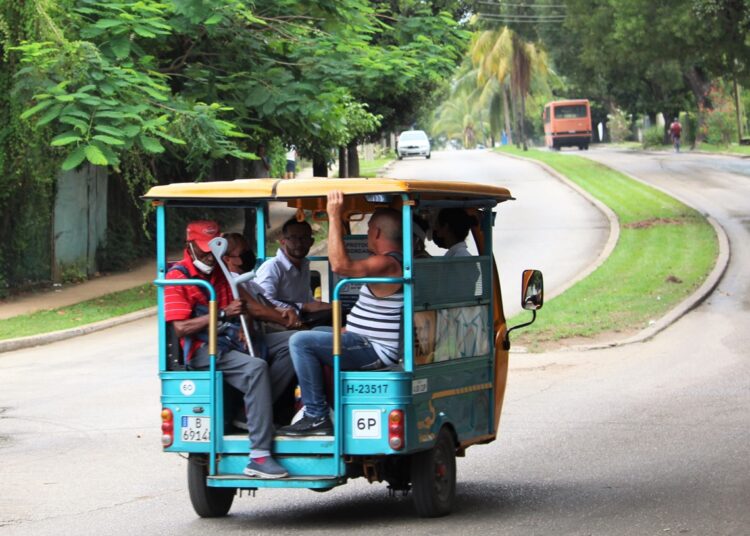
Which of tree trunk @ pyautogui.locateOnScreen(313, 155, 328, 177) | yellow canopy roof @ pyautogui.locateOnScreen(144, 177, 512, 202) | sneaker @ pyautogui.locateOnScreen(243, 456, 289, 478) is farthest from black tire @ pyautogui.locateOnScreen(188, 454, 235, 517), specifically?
tree trunk @ pyautogui.locateOnScreen(313, 155, 328, 177)

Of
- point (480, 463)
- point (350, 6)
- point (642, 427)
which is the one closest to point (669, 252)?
point (350, 6)

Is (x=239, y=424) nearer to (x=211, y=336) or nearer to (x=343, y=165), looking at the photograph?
→ (x=211, y=336)

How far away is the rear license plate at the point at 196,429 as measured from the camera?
26.2ft

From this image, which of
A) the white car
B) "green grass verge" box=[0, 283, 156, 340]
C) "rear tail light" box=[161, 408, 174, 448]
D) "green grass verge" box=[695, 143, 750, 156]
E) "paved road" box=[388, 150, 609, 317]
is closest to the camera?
"rear tail light" box=[161, 408, 174, 448]

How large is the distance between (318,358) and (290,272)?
1210mm

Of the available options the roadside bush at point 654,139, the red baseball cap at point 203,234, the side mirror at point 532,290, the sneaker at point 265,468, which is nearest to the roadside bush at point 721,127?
the roadside bush at point 654,139

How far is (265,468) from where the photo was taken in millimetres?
7758

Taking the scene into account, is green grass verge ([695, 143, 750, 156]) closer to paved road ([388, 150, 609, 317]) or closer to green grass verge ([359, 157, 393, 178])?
paved road ([388, 150, 609, 317])

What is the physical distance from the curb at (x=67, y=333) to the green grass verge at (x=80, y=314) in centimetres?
19

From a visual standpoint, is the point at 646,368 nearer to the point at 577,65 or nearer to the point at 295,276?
the point at 295,276

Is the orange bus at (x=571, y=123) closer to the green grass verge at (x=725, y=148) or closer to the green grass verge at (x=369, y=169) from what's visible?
the green grass verge at (x=725, y=148)

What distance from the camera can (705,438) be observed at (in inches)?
443

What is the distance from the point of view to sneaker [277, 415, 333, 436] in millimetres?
7812

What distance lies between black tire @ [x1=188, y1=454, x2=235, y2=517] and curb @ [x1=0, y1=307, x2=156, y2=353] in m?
11.3
